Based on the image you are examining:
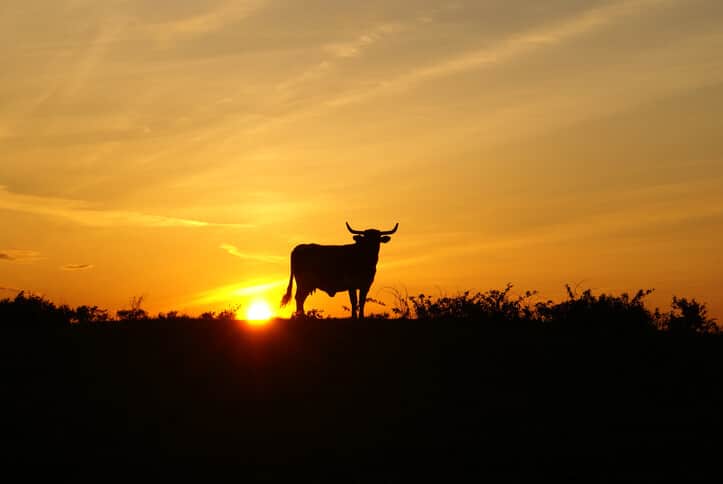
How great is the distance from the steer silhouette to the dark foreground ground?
14.5 ft

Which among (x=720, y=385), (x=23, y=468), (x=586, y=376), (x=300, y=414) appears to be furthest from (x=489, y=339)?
(x=23, y=468)

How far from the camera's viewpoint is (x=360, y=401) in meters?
15.2

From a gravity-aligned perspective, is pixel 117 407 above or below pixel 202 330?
below

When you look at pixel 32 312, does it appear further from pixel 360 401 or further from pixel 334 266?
pixel 360 401

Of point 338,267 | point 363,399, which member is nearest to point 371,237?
point 338,267

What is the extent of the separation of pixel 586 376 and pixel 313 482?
662 cm

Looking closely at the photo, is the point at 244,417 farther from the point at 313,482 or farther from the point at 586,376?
the point at 586,376

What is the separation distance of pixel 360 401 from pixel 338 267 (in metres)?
10.2

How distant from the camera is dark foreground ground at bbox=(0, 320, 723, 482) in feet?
43.0

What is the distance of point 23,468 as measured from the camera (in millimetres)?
12781

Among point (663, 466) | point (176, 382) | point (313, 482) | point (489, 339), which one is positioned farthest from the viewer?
point (489, 339)

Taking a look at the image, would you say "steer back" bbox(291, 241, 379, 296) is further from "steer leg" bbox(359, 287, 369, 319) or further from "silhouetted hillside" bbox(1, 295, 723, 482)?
"silhouetted hillside" bbox(1, 295, 723, 482)

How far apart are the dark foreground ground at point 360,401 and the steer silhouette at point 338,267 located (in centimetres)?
441

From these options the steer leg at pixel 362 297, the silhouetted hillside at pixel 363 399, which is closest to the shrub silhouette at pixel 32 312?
the silhouetted hillside at pixel 363 399
